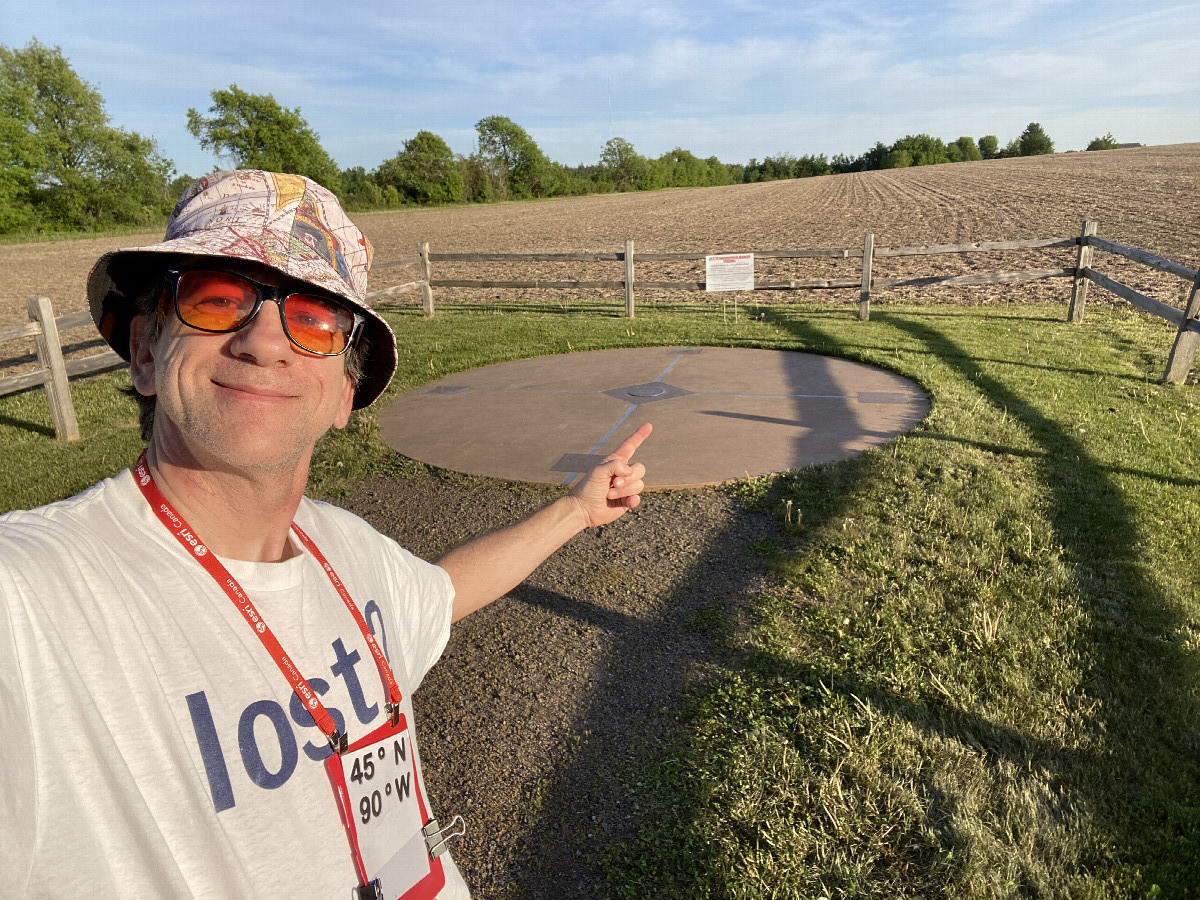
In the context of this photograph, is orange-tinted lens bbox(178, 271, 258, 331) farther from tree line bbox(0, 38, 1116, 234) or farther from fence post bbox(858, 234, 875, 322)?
tree line bbox(0, 38, 1116, 234)

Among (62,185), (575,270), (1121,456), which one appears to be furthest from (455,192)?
(1121,456)

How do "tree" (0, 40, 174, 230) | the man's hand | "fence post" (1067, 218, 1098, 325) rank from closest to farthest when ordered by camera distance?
the man's hand, "fence post" (1067, 218, 1098, 325), "tree" (0, 40, 174, 230)

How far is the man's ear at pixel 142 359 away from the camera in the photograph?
4.84 feet

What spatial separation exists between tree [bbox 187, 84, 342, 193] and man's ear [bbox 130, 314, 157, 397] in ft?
288

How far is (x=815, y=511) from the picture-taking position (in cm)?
501

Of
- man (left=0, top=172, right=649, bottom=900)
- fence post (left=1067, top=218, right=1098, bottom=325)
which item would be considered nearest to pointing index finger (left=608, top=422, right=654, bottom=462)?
man (left=0, top=172, right=649, bottom=900)

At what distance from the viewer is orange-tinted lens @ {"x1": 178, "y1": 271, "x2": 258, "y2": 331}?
4.46 ft

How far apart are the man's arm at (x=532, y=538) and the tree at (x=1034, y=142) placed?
142712mm

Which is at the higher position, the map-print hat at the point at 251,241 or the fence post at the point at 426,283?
the map-print hat at the point at 251,241

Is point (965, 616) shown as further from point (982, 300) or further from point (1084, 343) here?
point (982, 300)

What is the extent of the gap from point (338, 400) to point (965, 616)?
3145 mm

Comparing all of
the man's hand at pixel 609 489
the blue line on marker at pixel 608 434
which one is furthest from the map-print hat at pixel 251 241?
the blue line on marker at pixel 608 434

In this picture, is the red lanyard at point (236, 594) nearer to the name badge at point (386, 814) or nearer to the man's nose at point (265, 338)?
the name badge at point (386, 814)

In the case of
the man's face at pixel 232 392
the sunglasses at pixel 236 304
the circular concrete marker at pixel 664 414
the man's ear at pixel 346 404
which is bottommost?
the circular concrete marker at pixel 664 414
